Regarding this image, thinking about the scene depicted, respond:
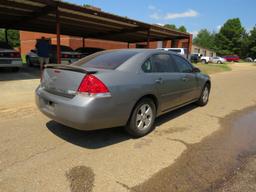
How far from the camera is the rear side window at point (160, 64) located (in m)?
4.28

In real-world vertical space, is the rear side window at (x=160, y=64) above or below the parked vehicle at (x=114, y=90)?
above

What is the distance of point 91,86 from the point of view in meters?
3.33

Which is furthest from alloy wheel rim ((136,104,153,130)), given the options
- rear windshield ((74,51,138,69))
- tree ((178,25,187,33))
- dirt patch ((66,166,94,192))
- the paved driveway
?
tree ((178,25,187,33))

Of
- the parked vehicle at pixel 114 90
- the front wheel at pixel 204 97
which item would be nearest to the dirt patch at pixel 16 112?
the parked vehicle at pixel 114 90

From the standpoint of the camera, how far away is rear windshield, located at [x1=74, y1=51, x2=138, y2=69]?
4062 millimetres

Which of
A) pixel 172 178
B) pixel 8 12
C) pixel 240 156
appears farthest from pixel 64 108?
pixel 8 12

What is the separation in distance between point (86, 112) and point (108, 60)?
4.64ft

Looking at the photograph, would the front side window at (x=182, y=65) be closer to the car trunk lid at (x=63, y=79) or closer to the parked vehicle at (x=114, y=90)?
the parked vehicle at (x=114, y=90)

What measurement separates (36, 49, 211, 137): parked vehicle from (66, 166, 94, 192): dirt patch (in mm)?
679

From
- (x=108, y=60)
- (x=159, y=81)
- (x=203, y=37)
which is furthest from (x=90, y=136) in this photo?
(x=203, y=37)

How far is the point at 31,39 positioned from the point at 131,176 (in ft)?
109

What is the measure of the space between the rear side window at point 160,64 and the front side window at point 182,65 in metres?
0.22

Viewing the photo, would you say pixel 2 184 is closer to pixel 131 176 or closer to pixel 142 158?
pixel 131 176

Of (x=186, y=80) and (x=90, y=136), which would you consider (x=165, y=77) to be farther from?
(x=90, y=136)
